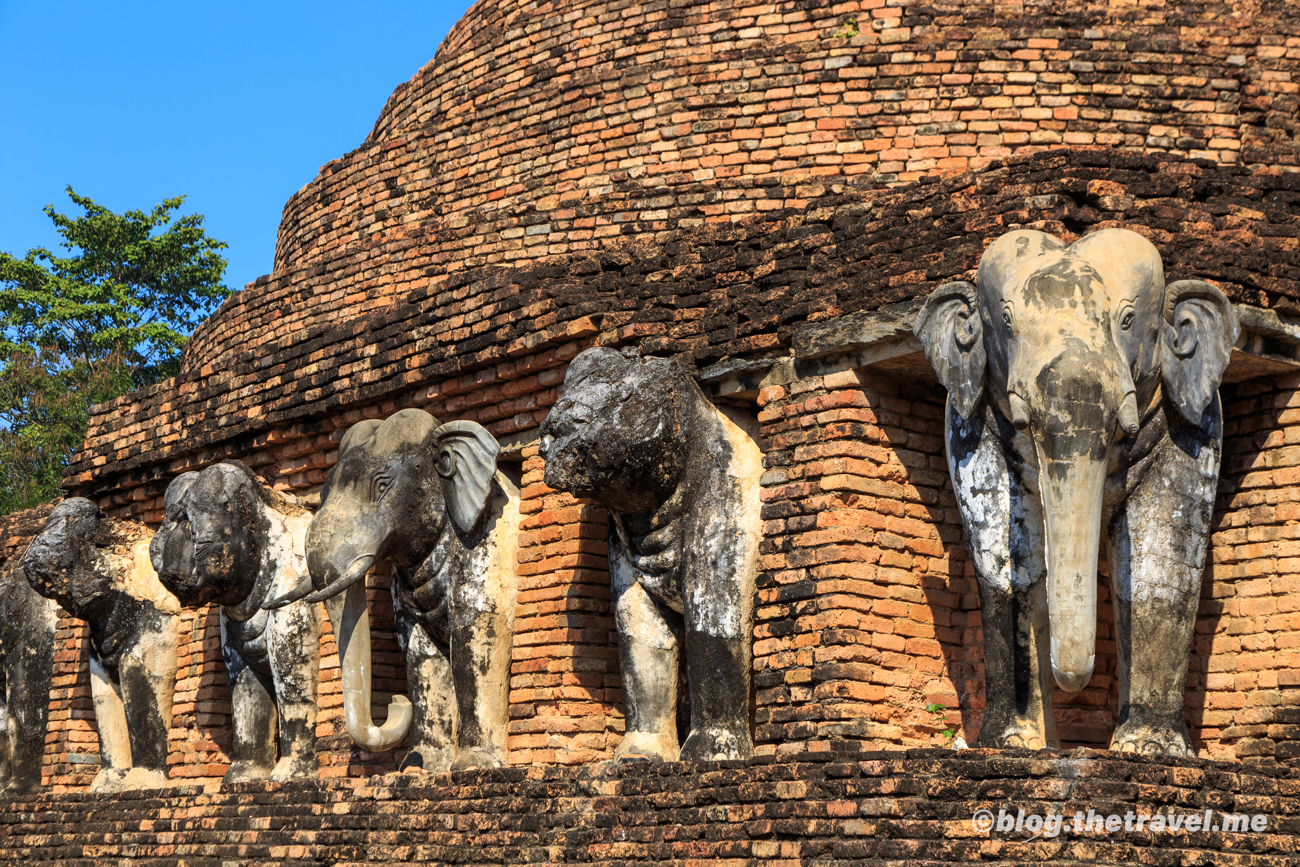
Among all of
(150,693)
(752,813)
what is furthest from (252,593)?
(752,813)

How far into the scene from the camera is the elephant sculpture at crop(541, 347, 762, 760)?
24.0 ft

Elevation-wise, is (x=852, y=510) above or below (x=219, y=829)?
above

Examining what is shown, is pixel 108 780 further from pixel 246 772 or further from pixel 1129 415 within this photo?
pixel 1129 415

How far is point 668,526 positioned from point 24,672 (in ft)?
21.2

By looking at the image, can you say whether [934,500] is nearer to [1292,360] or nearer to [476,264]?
[1292,360]

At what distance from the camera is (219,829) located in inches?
367

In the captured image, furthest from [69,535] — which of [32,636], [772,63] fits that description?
[772,63]

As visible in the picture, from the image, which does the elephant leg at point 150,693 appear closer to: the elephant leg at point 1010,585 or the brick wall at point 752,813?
the brick wall at point 752,813

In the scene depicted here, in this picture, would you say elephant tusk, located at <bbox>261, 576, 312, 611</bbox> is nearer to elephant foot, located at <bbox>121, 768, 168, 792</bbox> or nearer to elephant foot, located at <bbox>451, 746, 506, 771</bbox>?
elephant foot, located at <bbox>451, 746, 506, 771</bbox>

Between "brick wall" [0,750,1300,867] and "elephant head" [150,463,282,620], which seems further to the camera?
"elephant head" [150,463,282,620]

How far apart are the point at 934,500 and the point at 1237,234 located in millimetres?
1655

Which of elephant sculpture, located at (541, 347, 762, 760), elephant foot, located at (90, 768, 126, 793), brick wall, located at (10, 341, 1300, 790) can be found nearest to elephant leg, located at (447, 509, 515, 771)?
elephant sculpture, located at (541, 347, 762, 760)

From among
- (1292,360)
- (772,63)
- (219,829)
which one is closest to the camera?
(1292,360)

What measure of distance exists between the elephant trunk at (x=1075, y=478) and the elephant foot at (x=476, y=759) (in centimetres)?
313
